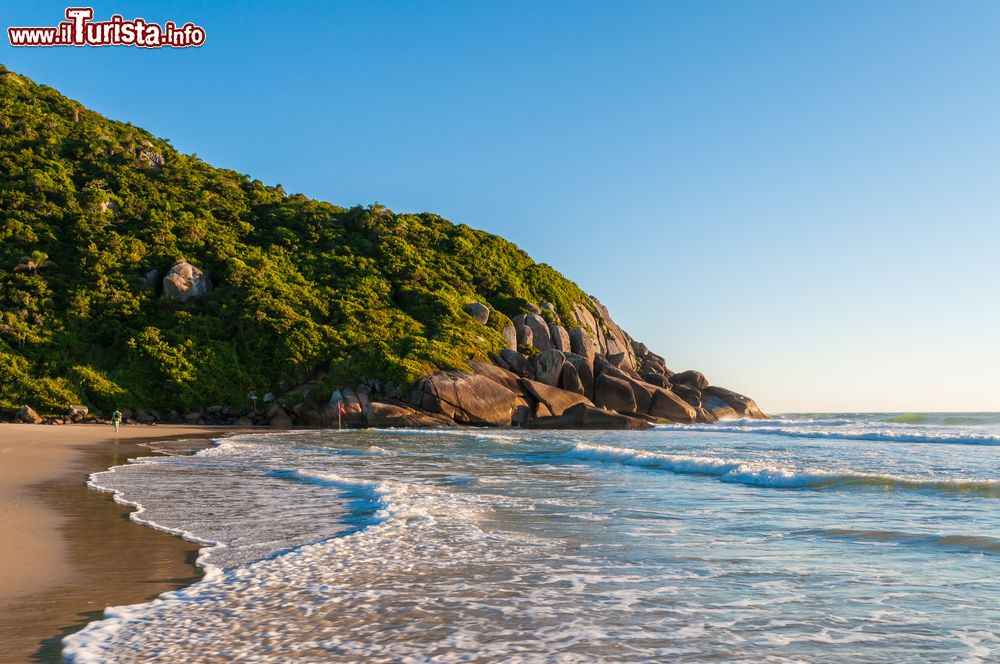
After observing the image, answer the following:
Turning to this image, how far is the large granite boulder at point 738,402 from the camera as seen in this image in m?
64.2

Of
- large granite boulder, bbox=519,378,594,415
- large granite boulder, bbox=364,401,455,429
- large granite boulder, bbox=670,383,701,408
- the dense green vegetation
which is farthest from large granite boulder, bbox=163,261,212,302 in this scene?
large granite boulder, bbox=670,383,701,408

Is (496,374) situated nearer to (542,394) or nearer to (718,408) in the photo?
(542,394)

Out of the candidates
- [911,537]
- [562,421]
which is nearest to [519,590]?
[911,537]

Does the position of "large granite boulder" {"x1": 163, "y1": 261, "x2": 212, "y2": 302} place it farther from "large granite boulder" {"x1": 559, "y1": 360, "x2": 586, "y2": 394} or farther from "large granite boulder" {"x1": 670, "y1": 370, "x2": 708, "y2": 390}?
"large granite boulder" {"x1": 670, "y1": 370, "x2": 708, "y2": 390}

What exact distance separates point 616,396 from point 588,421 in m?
7.23

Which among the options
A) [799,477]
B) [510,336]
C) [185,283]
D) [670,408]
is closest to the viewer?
[799,477]

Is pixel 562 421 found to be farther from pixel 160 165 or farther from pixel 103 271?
pixel 160 165

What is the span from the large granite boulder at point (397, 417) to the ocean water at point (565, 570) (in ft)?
99.4

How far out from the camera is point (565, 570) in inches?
306

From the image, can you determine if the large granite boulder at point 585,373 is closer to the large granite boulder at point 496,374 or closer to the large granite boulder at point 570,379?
the large granite boulder at point 570,379

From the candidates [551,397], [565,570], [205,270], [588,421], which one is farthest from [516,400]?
[565,570]

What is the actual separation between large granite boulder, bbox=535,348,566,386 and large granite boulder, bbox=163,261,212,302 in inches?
1137

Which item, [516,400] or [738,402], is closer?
[516,400]

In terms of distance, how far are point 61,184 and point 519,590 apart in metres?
73.4
